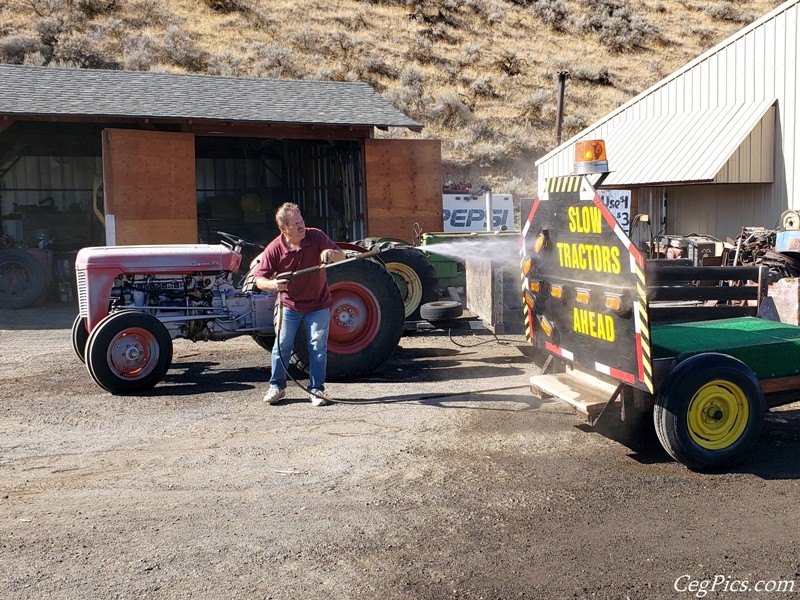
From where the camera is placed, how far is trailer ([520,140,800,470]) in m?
5.58

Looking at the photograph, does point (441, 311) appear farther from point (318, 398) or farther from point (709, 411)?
point (709, 411)

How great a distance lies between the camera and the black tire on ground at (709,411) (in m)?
5.54

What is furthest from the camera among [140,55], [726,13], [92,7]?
[726,13]

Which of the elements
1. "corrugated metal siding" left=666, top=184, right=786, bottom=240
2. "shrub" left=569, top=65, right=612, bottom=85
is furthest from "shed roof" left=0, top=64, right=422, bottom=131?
"shrub" left=569, top=65, right=612, bottom=85

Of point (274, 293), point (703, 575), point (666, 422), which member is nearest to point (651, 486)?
point (666, 422)

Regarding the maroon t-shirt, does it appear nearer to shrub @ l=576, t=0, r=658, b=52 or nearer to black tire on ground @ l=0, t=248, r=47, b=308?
black tire on ground @ l=0, t=248, r=47, b=308

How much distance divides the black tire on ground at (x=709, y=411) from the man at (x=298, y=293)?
3.19 m

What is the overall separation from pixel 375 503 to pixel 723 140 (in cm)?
1141

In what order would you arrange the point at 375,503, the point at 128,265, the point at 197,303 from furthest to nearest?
the point at 197,303 < the point at 128,265 < the point at 375,503

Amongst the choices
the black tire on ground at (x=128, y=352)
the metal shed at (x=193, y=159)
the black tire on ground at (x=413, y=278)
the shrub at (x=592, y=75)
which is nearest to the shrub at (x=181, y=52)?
the metal shed at (x=193, y=159)

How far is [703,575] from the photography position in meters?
4.18

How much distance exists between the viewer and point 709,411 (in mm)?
5660

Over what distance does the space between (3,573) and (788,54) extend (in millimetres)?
13399

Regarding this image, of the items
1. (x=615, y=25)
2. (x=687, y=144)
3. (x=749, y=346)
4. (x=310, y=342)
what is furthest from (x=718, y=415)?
(x=615, y=25)
